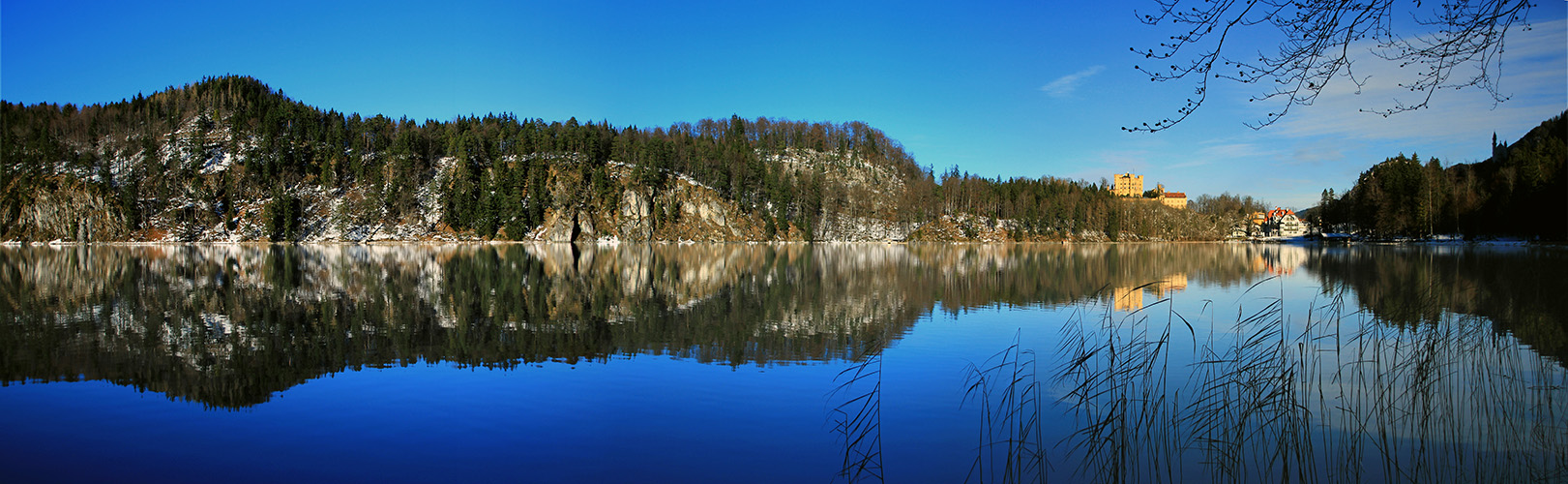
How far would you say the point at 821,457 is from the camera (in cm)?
705

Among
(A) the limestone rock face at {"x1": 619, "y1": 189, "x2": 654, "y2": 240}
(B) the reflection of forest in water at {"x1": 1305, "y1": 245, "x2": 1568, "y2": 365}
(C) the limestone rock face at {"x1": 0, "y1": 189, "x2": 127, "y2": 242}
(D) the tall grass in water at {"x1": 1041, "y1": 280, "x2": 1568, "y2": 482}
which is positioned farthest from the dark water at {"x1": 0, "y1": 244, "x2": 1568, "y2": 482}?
(C) the limestone rock face at {"x1": 0, "y1": 189, "x2": 127, "y2": 242}

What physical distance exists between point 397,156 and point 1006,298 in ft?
371

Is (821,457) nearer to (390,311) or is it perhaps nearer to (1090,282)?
(390,311)

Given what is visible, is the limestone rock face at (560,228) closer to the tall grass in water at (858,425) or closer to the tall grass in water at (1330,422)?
the tall grass in water at (858,425)

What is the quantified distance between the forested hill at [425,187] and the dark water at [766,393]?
307 feet

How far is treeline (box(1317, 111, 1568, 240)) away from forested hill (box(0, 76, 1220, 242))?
1935 inches

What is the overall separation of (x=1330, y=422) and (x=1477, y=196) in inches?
3567

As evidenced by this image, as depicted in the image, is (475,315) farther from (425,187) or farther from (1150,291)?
(425,187)

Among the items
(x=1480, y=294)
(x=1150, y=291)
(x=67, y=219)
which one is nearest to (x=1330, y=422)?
(x=1150, y=291)

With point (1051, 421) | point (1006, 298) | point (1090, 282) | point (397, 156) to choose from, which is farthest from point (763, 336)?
point (397, 156)

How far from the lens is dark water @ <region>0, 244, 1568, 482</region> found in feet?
Answer: 22.4

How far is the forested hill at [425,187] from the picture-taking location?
9925 cm

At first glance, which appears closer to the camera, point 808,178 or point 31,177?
point 31,177

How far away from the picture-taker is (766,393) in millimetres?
9727
